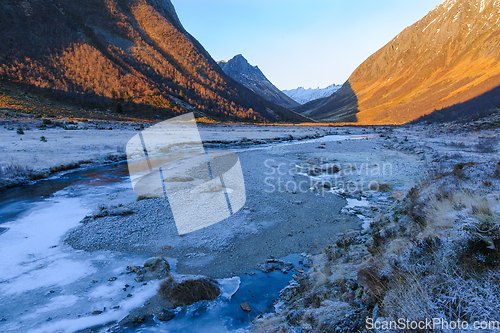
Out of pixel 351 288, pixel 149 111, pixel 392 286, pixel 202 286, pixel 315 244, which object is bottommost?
pixel 315 244

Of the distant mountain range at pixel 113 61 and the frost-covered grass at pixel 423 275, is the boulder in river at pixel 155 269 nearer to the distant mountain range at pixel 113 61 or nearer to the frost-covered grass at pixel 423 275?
the frost-covered grass at pixel 423 275

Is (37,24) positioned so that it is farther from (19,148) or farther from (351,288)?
(351,288)

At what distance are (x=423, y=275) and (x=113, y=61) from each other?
97.8 meters

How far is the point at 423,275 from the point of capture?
3.15m

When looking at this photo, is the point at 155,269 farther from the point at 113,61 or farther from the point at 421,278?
the point at 113,61

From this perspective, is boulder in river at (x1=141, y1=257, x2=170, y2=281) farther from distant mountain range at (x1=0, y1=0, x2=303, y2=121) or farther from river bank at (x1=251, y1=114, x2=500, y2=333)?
distant mountain range at (x1=0, y1=0, x2=303, y2=121)

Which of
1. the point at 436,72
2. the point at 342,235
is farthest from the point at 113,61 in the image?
the point at 436,72

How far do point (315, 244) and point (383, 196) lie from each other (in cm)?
575

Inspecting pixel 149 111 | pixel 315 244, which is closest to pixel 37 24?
pixel 149 111

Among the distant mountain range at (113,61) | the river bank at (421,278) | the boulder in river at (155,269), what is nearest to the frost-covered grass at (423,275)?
the river bank at (421,278)

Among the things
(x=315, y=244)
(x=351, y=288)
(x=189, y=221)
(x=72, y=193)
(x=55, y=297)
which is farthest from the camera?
(x=72, y=193)

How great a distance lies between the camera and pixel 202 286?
5.40m

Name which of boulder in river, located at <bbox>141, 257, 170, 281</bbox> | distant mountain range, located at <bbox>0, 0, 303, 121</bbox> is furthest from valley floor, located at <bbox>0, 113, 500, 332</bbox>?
distant mountain range, located at <bbox>0, 0, 303, 121</bbox>

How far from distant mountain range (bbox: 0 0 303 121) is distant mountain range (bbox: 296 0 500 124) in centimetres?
5051
